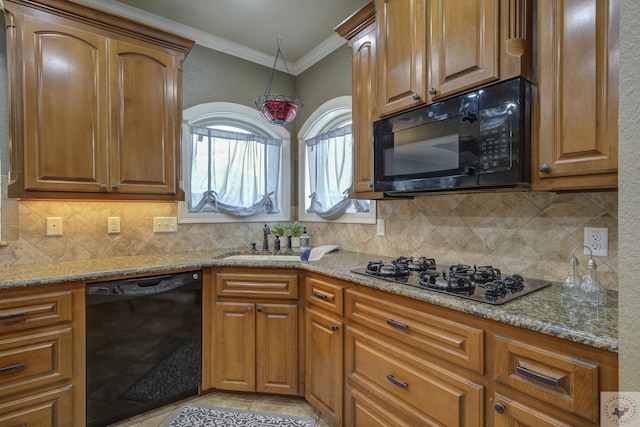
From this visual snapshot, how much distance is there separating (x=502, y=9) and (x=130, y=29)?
2.24 m

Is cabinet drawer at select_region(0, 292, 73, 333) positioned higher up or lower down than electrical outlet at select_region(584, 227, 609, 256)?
lower down

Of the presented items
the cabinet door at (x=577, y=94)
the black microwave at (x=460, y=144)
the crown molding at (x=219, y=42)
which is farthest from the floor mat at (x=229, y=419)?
the crown molding at (x=219, y=42)

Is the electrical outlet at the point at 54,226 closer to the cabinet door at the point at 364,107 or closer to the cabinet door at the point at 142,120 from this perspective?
the cabinet door at the point at 142,120

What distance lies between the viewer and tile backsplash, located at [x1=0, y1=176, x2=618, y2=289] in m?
1.52

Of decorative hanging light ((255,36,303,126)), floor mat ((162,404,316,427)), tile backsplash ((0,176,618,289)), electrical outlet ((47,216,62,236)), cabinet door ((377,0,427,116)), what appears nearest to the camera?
tile backsplash ((0,176,618,289))

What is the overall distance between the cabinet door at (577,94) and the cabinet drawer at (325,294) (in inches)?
44.1

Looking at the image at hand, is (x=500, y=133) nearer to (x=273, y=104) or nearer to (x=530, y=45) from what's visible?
(x=530, y=45)

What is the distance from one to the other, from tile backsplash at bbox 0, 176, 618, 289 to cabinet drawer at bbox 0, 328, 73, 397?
749 mm

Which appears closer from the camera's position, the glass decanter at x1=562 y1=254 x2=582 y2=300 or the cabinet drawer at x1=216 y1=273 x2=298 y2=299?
the glass decanter at x1=562 y1=254 x2=582 y2=300

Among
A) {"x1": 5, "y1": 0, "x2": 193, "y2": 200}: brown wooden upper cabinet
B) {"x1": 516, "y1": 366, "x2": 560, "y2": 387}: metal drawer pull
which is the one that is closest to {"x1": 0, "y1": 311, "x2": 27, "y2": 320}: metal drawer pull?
{"x1": 5, "y1": 0, "x2": 193, "y2": 200}: brown wooden upper cabinet

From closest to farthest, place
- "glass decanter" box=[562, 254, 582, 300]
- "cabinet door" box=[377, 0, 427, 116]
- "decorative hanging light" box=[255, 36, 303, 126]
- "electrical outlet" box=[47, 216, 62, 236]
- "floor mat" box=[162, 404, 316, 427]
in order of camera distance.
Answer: "glass decanter" box=[562, 254, 582, 300] → "cabinet door" box=[377, 0, 427, 116] → "floor mat" box=[162, 404, 316, 427] → "electrical outlet" box=[47, 216, 62, 236] → "decorative hanging light" box=[255, 36, 303, 126]

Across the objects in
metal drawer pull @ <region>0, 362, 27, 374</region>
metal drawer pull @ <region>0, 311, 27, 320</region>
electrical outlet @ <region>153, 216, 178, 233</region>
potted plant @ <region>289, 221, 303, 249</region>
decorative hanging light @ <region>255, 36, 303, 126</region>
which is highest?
decorative hanging light @ <region>255, 36, 303, 126</region>

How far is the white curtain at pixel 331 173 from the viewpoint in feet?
9.30

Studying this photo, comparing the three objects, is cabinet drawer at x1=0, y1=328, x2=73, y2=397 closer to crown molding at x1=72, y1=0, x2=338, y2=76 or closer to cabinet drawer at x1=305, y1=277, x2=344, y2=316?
cabinet drawer at x1=305, y1=277, x2=344, y2=316
